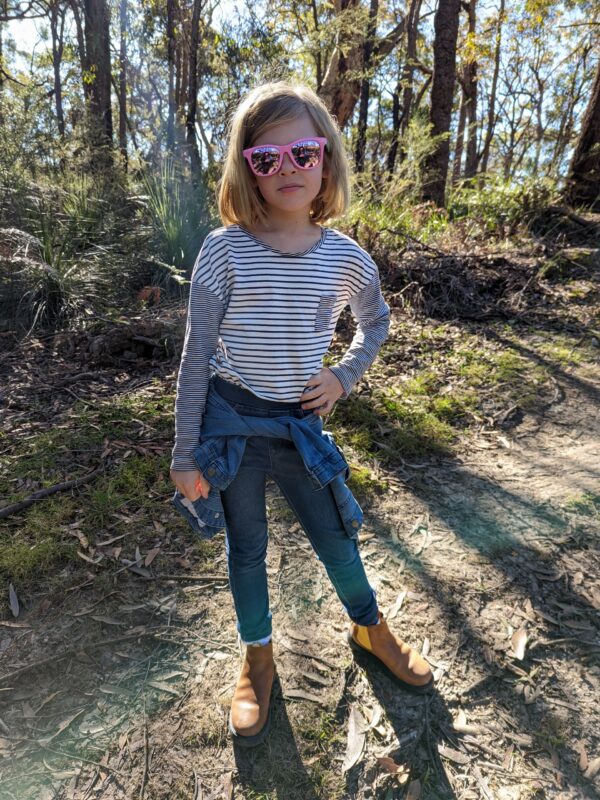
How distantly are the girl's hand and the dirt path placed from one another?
2.52 feet

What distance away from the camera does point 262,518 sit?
5.33 ft

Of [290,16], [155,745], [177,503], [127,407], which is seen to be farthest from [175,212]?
[290,16]

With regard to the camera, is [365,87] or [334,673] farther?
[365,87]

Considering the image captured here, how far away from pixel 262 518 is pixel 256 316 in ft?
2.09

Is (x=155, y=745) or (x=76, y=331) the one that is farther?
(x=76, y=331)

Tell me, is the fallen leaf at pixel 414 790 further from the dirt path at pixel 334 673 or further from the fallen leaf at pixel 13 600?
the fallen leaf at pixel 13 600

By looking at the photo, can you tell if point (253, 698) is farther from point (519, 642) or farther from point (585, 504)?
point (585, 504)

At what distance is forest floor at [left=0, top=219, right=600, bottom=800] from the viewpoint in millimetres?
1528

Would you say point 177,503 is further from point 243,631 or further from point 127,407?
point 127,407

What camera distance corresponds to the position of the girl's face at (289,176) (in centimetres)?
142

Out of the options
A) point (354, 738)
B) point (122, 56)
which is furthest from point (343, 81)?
point (354, 738)

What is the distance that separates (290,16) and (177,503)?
20290mm

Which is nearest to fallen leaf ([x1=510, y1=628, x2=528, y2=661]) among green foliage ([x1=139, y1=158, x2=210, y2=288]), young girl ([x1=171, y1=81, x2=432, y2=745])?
young girl ([x1=171, y1=81, x2=432, y2=745])

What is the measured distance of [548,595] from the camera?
2.11m
